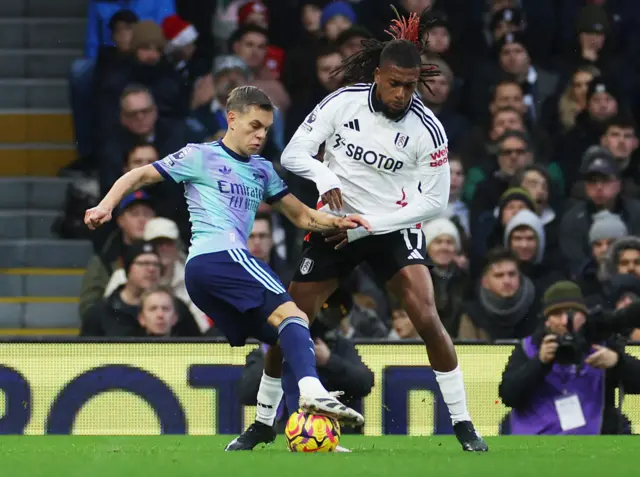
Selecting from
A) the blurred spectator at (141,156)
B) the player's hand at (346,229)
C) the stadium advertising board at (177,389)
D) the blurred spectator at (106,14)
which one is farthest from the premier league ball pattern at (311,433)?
the blurred spectator at (106,14)

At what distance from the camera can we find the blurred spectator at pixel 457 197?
1304 cm

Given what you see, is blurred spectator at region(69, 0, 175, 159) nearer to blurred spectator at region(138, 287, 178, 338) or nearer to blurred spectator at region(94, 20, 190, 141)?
blurred spectator at region(94, 20, 190, 141)

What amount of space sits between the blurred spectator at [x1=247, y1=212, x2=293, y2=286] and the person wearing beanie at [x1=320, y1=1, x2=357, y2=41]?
232 centimetres

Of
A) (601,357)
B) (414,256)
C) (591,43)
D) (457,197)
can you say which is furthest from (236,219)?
(591,43)

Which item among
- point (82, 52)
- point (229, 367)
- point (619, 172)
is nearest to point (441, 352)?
point (229, 367)

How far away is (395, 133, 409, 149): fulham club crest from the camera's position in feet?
28.0

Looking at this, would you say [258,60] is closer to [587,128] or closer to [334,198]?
[587,128]

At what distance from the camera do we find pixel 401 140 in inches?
336

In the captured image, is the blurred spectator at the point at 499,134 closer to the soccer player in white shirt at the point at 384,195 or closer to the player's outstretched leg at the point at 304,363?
the soccer player in white shirt at the point at 384,195

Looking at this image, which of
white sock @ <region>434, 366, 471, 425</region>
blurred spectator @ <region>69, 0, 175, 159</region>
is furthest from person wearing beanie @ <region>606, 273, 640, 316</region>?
blurred spectator @ <region>69, 0, 175, 159</region>

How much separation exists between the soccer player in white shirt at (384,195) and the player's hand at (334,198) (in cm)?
15

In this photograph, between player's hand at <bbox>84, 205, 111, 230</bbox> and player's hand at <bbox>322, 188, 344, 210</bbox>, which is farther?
player's hand at <bbox>322, 188, 344, 210</bbox>

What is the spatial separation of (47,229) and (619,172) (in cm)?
504

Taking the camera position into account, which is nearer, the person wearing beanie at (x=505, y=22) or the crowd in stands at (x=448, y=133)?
the crowd in stands at (x=448, y=133)
